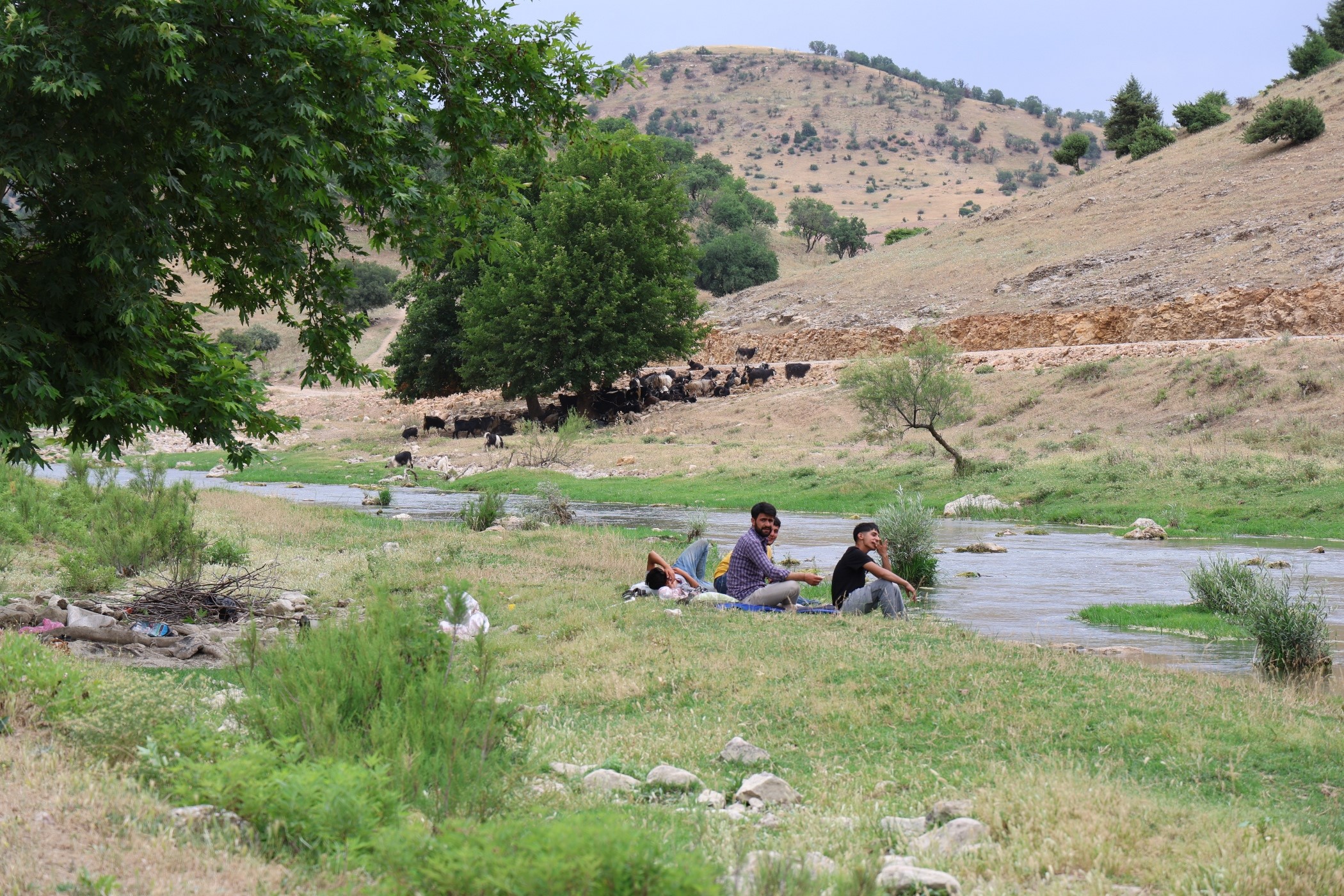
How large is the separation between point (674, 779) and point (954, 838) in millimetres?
1448

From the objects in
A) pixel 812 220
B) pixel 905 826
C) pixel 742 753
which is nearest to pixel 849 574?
pixel 742 753

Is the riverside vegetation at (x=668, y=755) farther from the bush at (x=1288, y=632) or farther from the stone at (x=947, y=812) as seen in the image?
the bush at (x=1288, y=632)

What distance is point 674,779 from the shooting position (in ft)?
18.1

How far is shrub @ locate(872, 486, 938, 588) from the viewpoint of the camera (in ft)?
50.5

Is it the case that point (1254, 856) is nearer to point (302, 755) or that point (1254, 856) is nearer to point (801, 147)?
point (302, 755)

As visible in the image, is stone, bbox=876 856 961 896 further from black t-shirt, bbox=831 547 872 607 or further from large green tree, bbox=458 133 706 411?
large green tree, bbox=458 133 706 411

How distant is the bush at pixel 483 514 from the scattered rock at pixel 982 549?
342 inches

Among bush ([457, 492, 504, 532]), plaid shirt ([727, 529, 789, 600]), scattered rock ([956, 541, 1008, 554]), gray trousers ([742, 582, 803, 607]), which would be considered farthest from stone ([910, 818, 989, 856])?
bush ([457, 492, 504, 532])

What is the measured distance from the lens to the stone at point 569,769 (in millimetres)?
5586

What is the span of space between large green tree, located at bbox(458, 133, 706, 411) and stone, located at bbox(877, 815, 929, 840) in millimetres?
38482

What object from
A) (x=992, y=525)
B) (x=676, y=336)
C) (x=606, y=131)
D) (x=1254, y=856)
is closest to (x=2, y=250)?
(x=606, y=131)

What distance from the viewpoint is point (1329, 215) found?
4078cm

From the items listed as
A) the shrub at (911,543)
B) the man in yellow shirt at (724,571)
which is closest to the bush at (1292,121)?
the shrub at (911,543)

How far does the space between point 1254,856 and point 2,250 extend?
7921 millimetres
